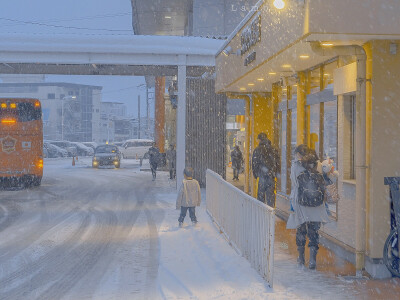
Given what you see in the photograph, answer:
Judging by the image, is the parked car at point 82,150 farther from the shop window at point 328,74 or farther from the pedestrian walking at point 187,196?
the shop window at point 328,74

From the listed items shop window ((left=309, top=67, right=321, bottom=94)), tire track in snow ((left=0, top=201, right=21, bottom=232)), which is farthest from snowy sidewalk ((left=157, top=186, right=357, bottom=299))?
tire track in snow ((left=0, top=201, right=21, bottom=232))

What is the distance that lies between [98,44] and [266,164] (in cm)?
965

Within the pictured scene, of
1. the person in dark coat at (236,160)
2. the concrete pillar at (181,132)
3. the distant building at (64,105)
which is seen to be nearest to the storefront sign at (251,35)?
the concrete pillar at (181,132)

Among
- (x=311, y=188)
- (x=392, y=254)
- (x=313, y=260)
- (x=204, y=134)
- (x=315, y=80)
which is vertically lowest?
(x=313, y=260)

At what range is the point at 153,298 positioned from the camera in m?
A: 6.91

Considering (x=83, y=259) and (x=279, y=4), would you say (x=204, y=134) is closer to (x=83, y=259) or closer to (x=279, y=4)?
(x=83, y=259)

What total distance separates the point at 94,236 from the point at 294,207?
5.01 metres

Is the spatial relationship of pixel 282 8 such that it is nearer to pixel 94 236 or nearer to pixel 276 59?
pixel 276 59

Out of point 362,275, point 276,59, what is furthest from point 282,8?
point 362,275

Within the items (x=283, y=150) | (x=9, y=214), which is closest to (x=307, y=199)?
(x=283, y=150)

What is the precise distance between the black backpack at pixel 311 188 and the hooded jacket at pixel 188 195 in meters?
4.71

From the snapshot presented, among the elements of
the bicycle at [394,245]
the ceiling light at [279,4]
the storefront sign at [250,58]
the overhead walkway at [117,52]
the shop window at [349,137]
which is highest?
the overhead walkway at [117,52]

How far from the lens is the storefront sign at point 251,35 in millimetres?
11094

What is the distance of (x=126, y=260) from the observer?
920cm
